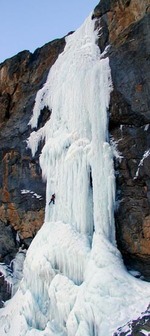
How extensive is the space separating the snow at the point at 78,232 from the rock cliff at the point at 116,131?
41 centimetres

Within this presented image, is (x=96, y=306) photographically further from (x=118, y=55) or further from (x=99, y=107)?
(x=118, y=55)

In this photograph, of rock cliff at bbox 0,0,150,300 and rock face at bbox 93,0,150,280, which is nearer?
rock face at bbox 93,0,150,280

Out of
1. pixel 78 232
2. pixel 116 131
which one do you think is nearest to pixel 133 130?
pixel 116 131

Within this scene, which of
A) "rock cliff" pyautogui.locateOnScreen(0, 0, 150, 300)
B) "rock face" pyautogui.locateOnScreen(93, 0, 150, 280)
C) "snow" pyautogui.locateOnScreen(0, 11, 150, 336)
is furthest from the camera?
"rock cliff" pyautogui.locateOnScreen(0, 0, 150, 300)

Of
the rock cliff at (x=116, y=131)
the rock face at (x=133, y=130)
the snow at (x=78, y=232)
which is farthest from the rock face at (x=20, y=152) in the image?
the rock face at (x=133, y=130)

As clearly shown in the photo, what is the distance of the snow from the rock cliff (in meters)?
0.41

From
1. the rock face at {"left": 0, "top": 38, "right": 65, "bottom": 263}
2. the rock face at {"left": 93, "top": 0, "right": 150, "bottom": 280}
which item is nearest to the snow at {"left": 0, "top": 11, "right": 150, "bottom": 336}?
the rock face at {"left": 93, "top": 0, "right": 150, "bottom": 280}

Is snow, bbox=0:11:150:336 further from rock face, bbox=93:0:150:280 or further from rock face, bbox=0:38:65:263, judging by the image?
rock face, bbox=0:38:65:263

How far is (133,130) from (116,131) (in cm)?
58

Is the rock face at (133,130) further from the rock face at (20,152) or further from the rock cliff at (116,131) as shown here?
the rock face at (20,152)

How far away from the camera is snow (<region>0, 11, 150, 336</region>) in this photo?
8859mm

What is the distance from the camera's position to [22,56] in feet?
51.8

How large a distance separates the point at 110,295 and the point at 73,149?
4.68 metres

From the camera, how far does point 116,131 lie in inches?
430
